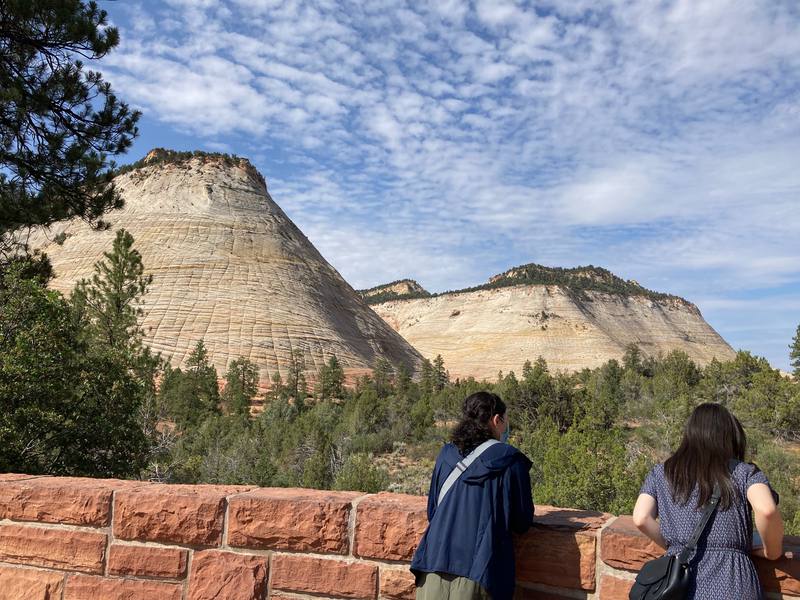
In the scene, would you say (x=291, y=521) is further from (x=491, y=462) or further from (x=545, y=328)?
(x=545, y=328)

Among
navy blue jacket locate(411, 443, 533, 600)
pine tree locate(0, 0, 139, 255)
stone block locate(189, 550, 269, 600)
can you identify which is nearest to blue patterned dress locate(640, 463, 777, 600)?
navy blue jacket locate(411, 443, 533, 600)

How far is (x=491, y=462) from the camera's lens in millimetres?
2297

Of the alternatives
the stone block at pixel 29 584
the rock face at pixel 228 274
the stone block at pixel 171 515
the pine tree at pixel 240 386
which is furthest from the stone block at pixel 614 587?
the rock face at pixel 228 274

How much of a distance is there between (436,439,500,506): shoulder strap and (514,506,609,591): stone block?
394 mm

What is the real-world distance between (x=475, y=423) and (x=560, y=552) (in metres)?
0.58

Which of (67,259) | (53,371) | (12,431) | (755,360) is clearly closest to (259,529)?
(12,431)

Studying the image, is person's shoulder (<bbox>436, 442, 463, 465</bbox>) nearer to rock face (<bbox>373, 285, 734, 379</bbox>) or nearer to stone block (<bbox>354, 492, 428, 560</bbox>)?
stone block (<bbox>354, 492, 428, 560</bbox>)

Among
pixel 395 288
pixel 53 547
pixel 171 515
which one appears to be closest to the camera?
pixel 171 515

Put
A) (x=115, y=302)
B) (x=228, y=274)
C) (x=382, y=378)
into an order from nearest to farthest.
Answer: (x=115, y=302) → (x=382, y=378) → (x=228, y=274)

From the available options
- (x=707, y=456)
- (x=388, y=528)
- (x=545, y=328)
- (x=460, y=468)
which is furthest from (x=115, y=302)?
(x=545, y=328)

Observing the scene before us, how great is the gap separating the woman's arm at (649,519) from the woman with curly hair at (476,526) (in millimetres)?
372

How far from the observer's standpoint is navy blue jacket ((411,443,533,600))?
2.20 metres

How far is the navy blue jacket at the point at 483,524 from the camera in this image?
2.20m

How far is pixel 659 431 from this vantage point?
17.2 metres
